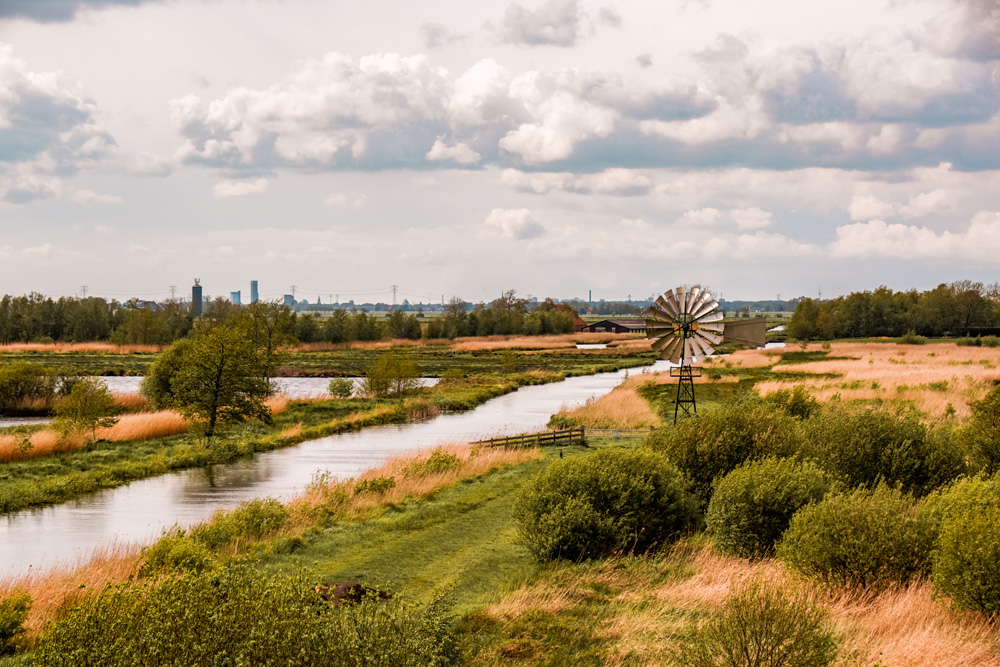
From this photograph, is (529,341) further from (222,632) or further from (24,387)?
(222,632)

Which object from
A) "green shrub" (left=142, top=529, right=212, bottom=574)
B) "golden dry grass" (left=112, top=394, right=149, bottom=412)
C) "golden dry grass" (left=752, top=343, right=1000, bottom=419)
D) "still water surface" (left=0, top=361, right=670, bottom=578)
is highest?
"golden dry grass" (left=112, top=394, right=149, bottom=412)

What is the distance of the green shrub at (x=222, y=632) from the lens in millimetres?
7301

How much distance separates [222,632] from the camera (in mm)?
7598

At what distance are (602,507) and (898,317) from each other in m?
147

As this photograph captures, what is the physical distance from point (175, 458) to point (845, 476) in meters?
29.2

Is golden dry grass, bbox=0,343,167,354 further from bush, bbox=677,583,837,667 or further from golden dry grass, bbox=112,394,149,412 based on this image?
bush, bbox=677,583,837,667

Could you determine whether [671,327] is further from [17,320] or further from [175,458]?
[17,320]

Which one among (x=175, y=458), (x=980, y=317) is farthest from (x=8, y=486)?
(x=980, y=317)

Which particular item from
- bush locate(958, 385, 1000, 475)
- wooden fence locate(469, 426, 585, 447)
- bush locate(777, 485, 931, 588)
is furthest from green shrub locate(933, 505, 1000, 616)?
wooden fence locate(469, 426, 585, 447)

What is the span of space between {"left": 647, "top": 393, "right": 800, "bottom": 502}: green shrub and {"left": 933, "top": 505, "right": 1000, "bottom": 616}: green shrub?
8.14 meters

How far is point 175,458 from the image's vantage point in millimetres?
36906

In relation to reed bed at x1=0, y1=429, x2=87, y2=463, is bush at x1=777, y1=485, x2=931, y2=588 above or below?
above

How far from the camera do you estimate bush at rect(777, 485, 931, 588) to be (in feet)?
44.4

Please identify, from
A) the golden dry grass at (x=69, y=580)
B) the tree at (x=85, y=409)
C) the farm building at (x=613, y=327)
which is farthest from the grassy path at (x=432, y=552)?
the farm building at (x=613, y=327)
